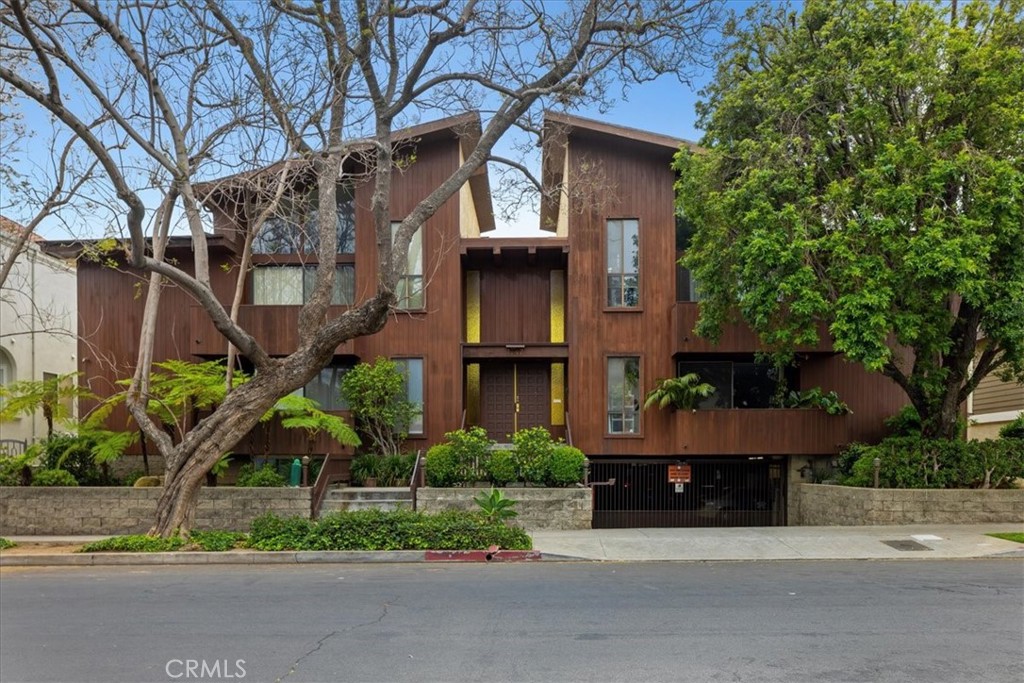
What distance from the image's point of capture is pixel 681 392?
1752 centimetres

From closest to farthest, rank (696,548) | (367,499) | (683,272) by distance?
(696,548) < (367,499) < (683,272)

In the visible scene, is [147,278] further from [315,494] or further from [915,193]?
[915,193]

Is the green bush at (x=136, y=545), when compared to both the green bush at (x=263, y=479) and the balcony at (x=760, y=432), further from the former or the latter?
the balcony at (x=760, y=432)

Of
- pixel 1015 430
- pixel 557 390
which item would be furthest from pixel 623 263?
pixel 1015 430

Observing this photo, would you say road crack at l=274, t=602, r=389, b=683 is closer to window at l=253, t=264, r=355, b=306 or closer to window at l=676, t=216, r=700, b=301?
window at l=253, t=264, r=355, b=306

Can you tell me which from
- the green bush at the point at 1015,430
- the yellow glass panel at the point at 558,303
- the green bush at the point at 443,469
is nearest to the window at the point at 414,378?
the green bush at the point at 443,469

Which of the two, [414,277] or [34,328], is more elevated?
[414,277]

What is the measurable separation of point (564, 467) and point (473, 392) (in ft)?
17.0

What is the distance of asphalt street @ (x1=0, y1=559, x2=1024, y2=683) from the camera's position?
600cm

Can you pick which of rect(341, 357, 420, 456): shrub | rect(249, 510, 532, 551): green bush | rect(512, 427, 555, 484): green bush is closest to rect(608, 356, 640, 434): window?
rect(512, 427, 555, 484): green bush

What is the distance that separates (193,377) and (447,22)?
9282 mm

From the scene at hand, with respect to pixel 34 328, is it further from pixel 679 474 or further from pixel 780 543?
pixel 780 543

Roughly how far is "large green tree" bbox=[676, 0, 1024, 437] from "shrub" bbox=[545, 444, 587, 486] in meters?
4.65

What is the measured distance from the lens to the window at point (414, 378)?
1819cm
